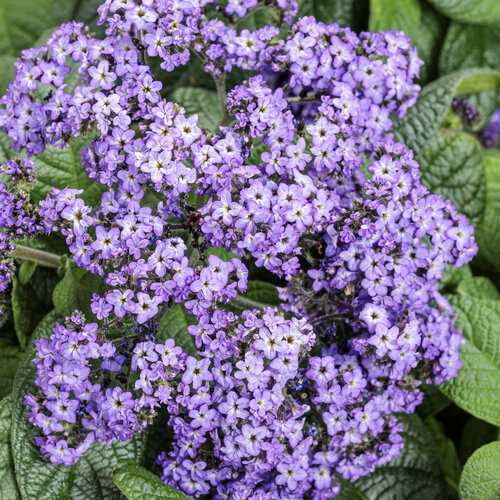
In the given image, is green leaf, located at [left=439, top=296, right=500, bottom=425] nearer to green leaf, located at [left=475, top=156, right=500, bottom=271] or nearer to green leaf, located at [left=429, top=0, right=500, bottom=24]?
green leaf, located at [left=475, top=156, right=500, bottom=271]

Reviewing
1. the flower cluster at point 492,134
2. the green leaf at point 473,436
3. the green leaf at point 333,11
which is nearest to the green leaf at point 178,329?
the green leaf at point 473,436

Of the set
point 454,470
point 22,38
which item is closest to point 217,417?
point 454,470

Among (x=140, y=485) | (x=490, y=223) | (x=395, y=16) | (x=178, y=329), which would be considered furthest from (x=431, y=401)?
(x=395, y=16)

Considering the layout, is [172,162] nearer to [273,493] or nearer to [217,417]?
[217,417]

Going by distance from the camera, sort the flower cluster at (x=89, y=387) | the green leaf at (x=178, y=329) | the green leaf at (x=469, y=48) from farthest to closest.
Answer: the green leaf at (x=469, y=48)
the green leaf at (x=178, y=329)
the flower cluster at (x=89, y=387)

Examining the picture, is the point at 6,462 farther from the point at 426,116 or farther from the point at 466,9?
the point at 466,9

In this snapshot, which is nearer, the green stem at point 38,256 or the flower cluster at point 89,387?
the flower cluster at point 89,387

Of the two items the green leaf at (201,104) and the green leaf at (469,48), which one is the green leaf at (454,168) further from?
the green leaf at (201,104)
